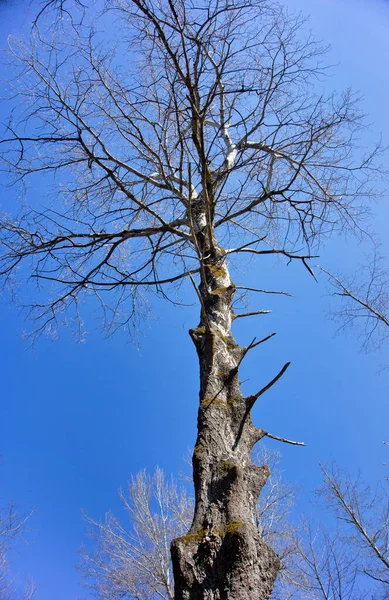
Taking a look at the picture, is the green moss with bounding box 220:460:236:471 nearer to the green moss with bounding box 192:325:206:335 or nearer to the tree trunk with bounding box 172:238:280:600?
the tree trunk with bounding box 172:238:280:600

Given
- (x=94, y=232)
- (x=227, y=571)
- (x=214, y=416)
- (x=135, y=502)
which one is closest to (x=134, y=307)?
(x=94, y=232)

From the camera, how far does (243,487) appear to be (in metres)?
1.74

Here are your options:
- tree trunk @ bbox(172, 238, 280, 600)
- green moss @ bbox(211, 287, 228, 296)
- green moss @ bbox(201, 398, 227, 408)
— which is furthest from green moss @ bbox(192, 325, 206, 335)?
green moss @ bbox(201, 398, 227, 408)

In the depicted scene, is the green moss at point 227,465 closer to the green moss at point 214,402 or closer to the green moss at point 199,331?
the green moss at point 214,402

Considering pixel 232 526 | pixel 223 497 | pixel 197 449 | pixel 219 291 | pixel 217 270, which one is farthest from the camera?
pixel 217 270

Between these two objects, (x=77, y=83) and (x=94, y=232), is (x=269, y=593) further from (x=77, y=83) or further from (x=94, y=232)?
(x=77, y=83)

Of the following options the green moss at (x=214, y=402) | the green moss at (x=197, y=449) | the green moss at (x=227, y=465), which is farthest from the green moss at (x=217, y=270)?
the green moss at (x=227, y=465)

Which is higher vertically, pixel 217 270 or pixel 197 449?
pixel 217 270

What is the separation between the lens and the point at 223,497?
5.59ft

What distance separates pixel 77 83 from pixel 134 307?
7.47 feet

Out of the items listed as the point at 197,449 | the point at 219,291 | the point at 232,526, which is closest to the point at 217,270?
the point at 219,291

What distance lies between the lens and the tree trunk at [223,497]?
1396 mm

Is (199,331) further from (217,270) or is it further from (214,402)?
(217,270)

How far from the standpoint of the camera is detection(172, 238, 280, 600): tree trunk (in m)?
1.40
